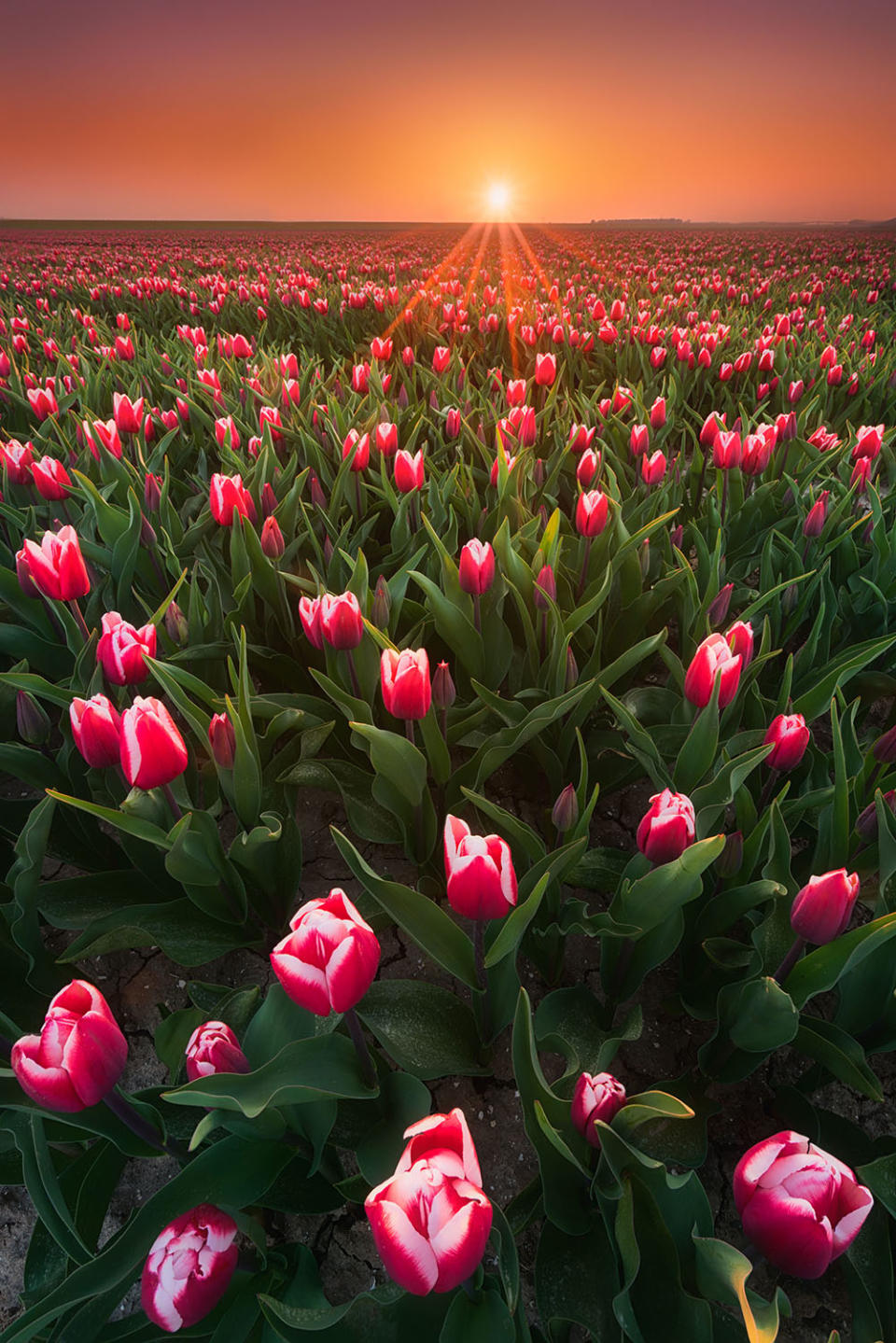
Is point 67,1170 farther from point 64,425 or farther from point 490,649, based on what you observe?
point 64,425

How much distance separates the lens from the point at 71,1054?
33.8 inches

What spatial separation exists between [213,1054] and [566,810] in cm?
76

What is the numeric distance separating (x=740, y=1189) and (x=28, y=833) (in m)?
1.24

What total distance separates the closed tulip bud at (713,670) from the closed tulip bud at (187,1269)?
1250 millimetres

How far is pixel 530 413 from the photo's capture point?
9.50 ft

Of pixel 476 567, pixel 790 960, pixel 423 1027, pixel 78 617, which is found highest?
pixel 476 567

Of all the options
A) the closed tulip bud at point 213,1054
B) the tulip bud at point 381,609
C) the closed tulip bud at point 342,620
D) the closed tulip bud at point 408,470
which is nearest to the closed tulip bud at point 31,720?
the closed tulip bud at point 342,620

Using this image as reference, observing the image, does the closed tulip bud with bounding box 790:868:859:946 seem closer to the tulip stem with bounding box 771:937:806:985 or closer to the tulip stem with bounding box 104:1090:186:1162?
the tulip stem with bounding box 771:937:806:985

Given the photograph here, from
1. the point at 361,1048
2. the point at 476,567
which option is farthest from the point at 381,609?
the point at 361,1048

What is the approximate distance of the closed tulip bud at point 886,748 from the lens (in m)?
1.52

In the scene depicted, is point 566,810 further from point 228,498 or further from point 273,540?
point 228,498

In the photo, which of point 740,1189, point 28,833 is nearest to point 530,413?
point 28,833

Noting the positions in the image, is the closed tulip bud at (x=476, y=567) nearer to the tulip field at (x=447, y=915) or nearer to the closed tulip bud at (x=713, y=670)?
the tulip field at (x=447, y=915)

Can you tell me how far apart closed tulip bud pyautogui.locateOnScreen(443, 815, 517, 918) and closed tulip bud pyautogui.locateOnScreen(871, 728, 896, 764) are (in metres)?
1.01
